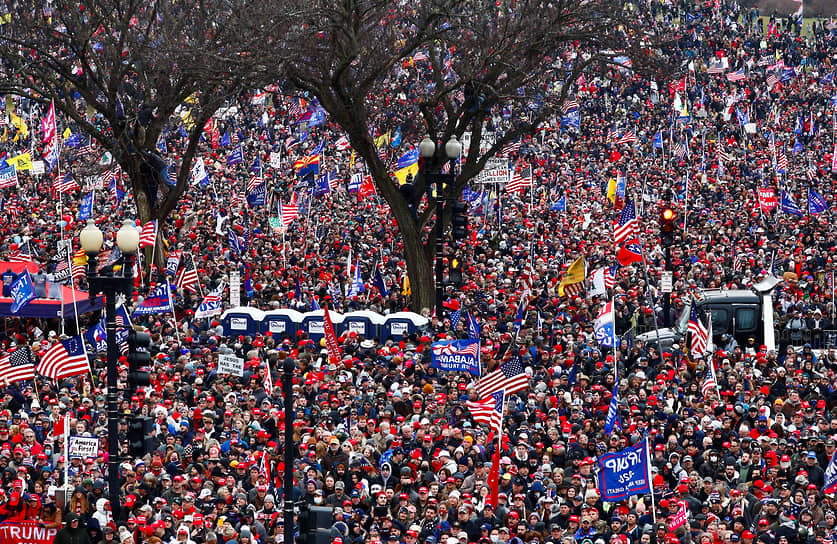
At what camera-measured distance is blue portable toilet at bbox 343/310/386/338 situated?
105 ft

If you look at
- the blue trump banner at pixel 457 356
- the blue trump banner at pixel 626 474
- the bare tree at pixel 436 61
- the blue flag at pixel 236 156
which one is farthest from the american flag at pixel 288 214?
the blue trump banner at pixel 626 474

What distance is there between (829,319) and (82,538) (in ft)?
61.0

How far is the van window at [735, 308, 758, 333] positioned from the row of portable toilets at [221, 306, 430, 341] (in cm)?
689

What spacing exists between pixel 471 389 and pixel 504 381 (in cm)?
193

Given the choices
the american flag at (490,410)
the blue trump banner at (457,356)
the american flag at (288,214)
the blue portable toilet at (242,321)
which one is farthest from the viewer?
the american flag at (288,214)

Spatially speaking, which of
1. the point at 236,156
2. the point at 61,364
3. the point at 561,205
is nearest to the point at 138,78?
the point at 236,156

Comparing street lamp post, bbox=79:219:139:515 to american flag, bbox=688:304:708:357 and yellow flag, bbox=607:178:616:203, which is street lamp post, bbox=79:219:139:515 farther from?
yellow flag, bbox=607:178:616:203

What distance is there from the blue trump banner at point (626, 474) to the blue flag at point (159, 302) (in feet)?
45.3

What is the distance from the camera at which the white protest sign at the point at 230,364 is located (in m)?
26.2

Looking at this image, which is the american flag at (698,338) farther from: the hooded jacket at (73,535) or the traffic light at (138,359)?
the hooded jacket at (73,535)

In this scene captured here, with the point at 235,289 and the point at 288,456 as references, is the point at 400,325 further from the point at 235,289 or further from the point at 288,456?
the point at 288,456

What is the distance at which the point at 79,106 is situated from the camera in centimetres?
6712

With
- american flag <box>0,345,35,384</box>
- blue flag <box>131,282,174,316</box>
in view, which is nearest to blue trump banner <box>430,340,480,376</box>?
american flag <box>0,345,35,384</box>

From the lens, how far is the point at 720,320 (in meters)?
33.6
